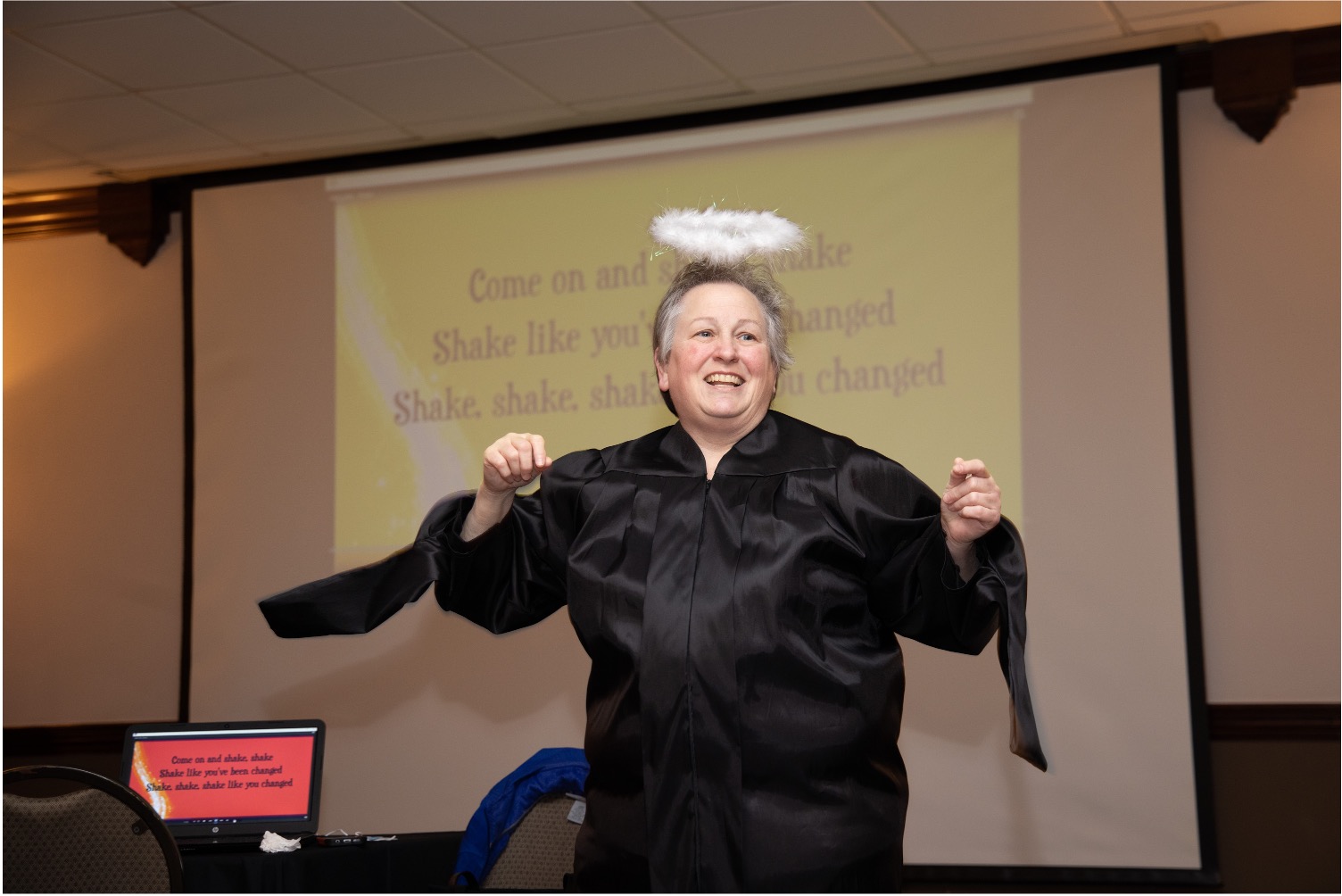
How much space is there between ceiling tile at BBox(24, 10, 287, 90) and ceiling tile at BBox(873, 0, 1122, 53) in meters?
2.10

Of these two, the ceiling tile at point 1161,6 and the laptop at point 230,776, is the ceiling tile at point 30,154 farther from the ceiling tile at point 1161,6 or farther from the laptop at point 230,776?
the ceiling tile at point 1161,6

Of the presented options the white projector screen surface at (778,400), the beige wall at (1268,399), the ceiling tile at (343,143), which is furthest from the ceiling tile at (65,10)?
the beige wall at (1268,399)

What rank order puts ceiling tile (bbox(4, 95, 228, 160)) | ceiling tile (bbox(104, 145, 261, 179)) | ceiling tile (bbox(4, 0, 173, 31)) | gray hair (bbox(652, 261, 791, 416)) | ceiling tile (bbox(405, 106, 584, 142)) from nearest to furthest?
1. gray hair (bbox(652, 261, 791, 416))
2. ceiling tile (bbox(4, 0, 173, 31))
3. ceiling tile (bbox(4, 95, 228, 160))
4. ceiling tile (bbox(405, 106, 584, 142))
5. ceiling tile (bbox(104, 145, 261, 179))

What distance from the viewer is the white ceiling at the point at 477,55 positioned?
164 inches

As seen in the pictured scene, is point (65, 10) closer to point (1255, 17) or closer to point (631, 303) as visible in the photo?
point (631, 303)

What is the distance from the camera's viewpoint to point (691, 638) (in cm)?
186

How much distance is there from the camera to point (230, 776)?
3.00 m

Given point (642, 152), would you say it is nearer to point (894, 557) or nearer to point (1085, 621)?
point (1085, 621)

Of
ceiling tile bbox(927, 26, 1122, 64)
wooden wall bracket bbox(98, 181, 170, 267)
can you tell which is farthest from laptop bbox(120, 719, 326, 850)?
wooden wall bracket bbox(98, 181, 170, 267)

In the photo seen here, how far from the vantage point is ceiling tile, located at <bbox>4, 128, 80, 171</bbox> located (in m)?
5.24

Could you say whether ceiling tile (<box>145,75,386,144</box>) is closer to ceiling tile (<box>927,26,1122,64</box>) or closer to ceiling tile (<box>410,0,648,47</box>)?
ceiling tile (<box>410,0,648,47</box>)

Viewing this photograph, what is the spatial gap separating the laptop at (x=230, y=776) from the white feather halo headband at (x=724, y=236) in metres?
1.44

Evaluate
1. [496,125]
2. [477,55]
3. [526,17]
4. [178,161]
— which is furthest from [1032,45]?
[178,161]

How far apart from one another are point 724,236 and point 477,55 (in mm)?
2566
